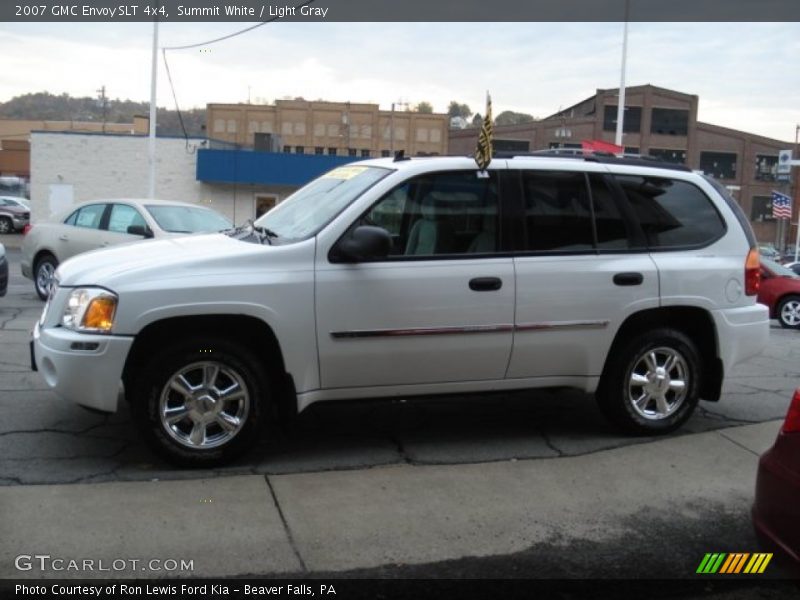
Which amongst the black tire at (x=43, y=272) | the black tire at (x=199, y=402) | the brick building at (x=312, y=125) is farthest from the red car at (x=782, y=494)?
the brick building at (x=312, y=125)

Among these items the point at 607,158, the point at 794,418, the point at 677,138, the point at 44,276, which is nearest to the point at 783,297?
the point at 607,158

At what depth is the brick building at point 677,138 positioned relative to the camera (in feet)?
227

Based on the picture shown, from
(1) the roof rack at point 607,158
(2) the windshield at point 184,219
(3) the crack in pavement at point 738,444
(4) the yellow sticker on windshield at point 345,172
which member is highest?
(1) the roof rack at point 607,158

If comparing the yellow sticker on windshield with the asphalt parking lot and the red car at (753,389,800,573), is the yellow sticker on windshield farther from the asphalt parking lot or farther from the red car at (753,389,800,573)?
the red car at (753,389,800,573)

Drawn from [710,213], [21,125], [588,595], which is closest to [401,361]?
[588,595]

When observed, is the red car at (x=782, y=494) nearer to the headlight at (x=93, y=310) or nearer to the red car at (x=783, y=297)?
the headlight at (x=93, y=310)

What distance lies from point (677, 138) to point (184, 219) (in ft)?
229

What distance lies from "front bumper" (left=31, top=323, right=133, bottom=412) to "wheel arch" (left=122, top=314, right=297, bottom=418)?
9 centimetres

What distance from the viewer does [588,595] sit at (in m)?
3.53

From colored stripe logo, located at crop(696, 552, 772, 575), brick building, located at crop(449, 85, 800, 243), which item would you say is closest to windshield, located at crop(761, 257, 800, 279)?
Result: colored stripe logo, located at crop(696, 552, 772, 575)

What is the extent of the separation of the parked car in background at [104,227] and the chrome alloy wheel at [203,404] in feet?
22.1

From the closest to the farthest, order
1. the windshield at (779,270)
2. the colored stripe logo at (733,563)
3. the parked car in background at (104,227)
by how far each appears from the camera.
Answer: the colored stripe logo at (733,563) → the parked car in background at (104,227) → the windshield at (779,270)

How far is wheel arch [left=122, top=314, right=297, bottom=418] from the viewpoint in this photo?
4.53 metres

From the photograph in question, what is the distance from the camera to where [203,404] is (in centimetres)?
459
